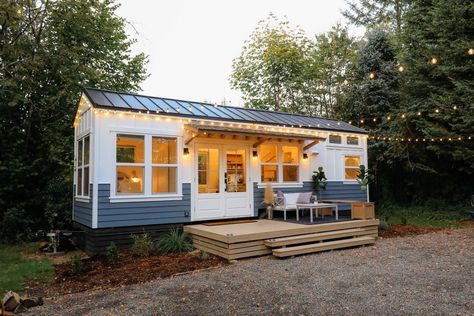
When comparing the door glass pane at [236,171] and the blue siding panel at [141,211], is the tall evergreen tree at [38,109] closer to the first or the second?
the blue siding panel at [141,211]

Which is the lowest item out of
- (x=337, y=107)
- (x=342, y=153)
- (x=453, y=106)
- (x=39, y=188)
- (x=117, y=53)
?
(x=39, y=188)

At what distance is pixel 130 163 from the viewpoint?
7.20 meters

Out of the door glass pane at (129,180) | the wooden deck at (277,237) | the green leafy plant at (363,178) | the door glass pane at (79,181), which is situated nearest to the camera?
the wooden deck at (277,237)

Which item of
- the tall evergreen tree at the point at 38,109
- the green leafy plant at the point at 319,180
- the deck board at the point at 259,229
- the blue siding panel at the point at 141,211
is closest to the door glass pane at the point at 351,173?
the green leafy plant at the point at 319,180

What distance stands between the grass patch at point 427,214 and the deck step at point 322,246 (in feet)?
11.7

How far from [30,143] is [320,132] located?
846cm

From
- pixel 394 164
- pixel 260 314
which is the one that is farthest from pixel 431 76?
pixel 260 314

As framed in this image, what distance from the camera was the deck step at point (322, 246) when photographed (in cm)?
620

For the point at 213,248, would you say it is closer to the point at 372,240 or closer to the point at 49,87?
the point at 372,240

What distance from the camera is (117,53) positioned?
1402 cm

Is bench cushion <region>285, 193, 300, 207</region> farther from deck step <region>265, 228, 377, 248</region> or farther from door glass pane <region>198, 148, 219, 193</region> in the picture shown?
door glass pane <region>198, 148, 219, 193</region>

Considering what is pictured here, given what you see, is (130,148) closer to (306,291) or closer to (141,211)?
(141,211)

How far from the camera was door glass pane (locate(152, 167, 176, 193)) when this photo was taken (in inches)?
294

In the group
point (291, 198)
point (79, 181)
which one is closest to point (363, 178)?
point (291, 198)
